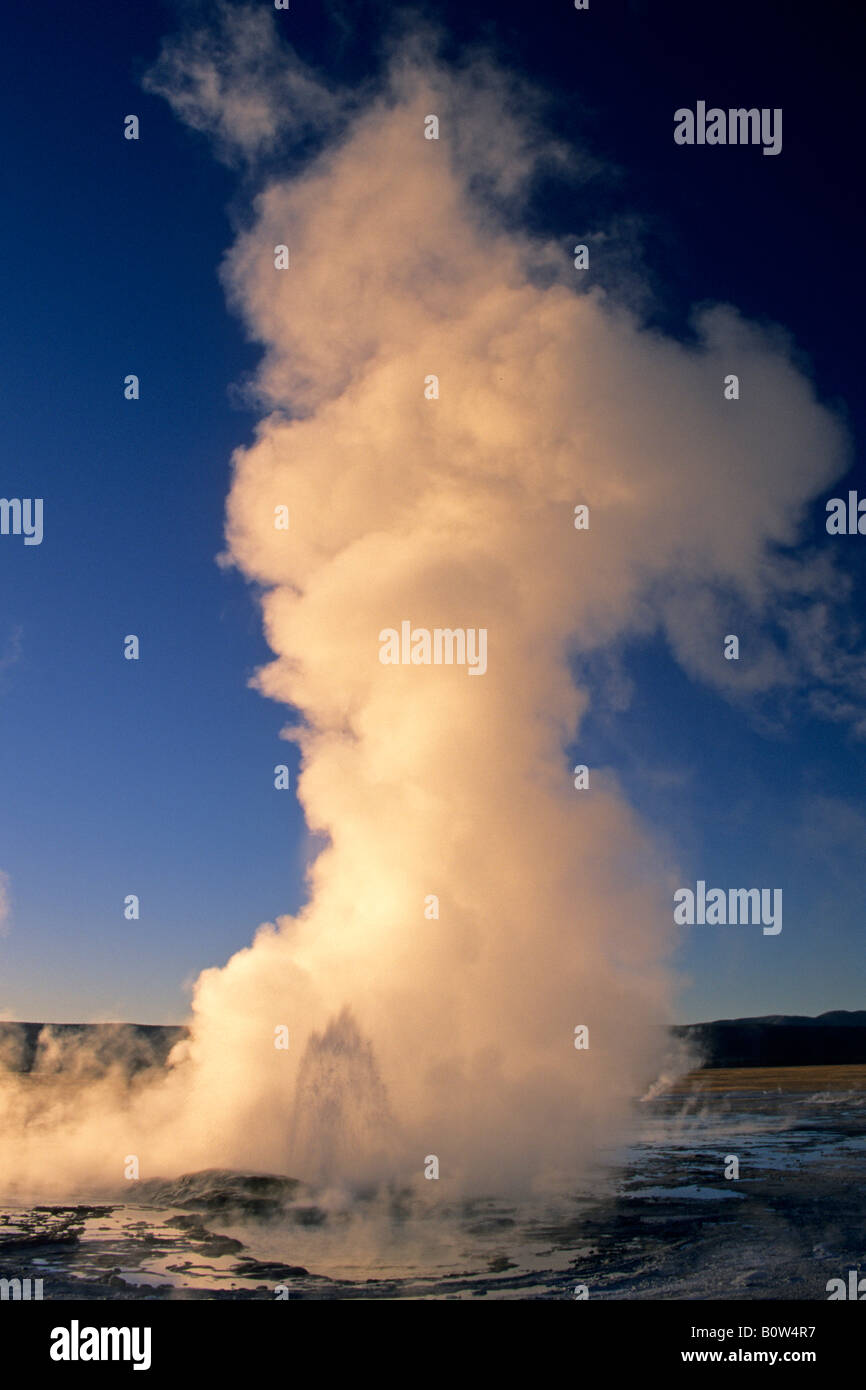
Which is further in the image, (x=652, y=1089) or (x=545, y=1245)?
(x=652, y=1089)

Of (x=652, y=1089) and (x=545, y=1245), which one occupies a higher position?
(x=545, y=1245)

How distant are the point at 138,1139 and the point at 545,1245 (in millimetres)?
26371

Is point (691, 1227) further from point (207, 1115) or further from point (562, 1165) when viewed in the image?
point (207, 1115)

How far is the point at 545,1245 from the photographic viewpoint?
29.5 meters

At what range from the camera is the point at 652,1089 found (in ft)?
350

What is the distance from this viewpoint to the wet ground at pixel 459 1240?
26.1m

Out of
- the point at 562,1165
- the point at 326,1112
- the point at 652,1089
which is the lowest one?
the point at 652,1089

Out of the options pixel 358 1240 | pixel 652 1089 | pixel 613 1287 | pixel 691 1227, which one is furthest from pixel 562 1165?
pixel 652 1089

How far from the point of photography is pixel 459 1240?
99.9 feet

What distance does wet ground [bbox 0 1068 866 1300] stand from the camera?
26.1 metres
